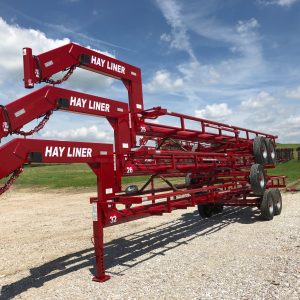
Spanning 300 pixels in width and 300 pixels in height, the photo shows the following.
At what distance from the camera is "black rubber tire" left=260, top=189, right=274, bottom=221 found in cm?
1192

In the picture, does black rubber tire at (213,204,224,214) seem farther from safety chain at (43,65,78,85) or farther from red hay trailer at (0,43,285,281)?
safety chain at (43,65,78,85)

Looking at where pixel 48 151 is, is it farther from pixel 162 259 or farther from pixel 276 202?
pixel 276 202

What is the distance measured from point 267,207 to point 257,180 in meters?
0.97

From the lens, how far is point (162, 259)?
317 inches

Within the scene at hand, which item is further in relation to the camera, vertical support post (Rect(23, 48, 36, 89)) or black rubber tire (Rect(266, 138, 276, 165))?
black rubber tire (Rect(266, 138, 276, 165))

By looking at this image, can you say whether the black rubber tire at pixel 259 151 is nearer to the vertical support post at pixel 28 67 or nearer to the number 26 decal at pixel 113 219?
the number 26 decal at pixel 113 219

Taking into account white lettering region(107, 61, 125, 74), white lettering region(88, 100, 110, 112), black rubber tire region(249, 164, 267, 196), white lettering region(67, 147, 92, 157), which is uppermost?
white lettering region(107, 61, 125, 74)

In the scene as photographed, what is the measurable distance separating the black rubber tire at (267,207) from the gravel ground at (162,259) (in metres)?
0.39

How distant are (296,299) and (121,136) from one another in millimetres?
4585

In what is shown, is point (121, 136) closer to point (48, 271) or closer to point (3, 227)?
point (48, 271)

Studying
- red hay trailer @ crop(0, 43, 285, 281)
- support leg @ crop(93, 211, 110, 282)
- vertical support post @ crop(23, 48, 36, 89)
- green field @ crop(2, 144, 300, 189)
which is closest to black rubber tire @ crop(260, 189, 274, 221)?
red hay trailer @ crop(0, 43, 285, 281)

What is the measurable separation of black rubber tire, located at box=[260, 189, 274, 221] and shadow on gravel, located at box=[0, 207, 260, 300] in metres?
0.46

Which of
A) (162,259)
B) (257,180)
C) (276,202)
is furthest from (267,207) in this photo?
(162,259)

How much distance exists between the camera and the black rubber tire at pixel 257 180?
38.7 feet
